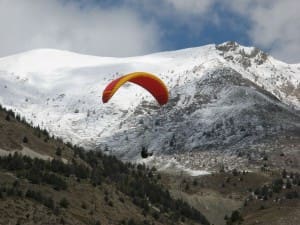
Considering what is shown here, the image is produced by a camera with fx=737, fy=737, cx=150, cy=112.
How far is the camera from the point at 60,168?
63281 mm

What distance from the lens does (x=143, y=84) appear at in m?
59.1

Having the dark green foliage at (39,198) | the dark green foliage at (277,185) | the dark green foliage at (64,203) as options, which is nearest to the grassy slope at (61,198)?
the dark green foliage at (64,203)

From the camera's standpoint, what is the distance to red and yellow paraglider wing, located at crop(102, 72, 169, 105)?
54.4 meters

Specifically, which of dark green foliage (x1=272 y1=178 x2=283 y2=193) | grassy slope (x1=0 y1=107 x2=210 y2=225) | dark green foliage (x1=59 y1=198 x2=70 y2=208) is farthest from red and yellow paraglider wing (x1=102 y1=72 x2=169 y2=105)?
dark green foliage (x1=272 y1=178 x2=283 y2=193)

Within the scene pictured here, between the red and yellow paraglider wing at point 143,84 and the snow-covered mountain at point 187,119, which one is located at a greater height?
the snow-covered mountain at point 187,119

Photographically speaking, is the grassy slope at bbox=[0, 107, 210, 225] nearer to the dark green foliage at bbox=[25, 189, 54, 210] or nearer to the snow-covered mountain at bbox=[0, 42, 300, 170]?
the dark green foliage at bbox=[25, 189, 54, 210]

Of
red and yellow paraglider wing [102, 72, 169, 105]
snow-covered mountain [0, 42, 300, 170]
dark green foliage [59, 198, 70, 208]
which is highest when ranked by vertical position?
snow-covered mountain [0, 42, 300, 170]

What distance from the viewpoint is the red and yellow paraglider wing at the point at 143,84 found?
54403 millimetres

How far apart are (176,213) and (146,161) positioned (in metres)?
75.8

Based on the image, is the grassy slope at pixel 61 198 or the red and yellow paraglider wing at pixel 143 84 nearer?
the grassy slope at pixel 61 198

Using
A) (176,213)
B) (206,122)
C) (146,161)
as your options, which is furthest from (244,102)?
(176,213)

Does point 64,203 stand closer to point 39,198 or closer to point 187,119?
point 39,198

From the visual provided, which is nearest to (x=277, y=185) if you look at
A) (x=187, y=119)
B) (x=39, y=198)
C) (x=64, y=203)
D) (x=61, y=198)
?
(x=61, y=198)

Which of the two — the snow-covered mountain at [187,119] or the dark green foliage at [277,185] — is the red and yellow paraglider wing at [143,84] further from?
the snow-covered mountain at [187,119]
